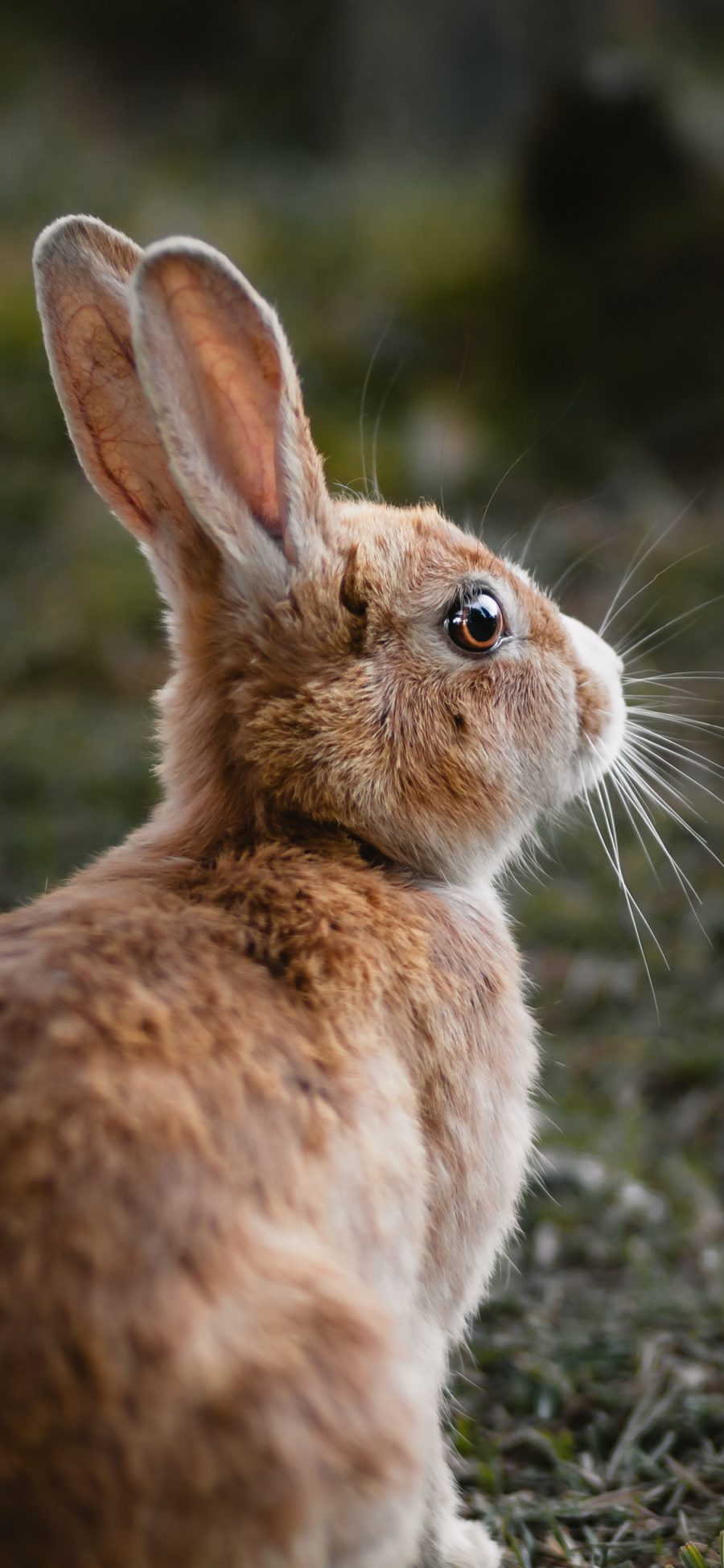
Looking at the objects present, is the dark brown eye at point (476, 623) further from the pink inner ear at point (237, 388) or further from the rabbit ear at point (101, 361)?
the rabbit ear at point (101, 361)

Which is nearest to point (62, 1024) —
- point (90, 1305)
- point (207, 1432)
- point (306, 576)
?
point (90, 1305)

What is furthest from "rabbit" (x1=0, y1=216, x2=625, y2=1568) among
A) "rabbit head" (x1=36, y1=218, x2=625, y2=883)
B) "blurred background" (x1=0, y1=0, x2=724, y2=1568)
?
"blurred background" (x1=0, y1=0, x2=724, y2=1568)

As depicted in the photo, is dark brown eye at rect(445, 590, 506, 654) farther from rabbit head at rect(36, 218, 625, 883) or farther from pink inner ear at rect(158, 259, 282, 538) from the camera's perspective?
pink inner ear at rect(158, 259, 282, 538)

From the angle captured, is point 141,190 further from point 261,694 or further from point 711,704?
point 261,694

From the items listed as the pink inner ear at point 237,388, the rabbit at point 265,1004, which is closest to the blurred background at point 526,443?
the rabbit at point 265,1004

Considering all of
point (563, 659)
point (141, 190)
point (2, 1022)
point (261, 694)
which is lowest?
point (2, 1022)

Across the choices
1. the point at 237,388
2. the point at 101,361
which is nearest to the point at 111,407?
the point at 101,361

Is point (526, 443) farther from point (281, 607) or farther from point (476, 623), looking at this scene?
point (281, 607)
